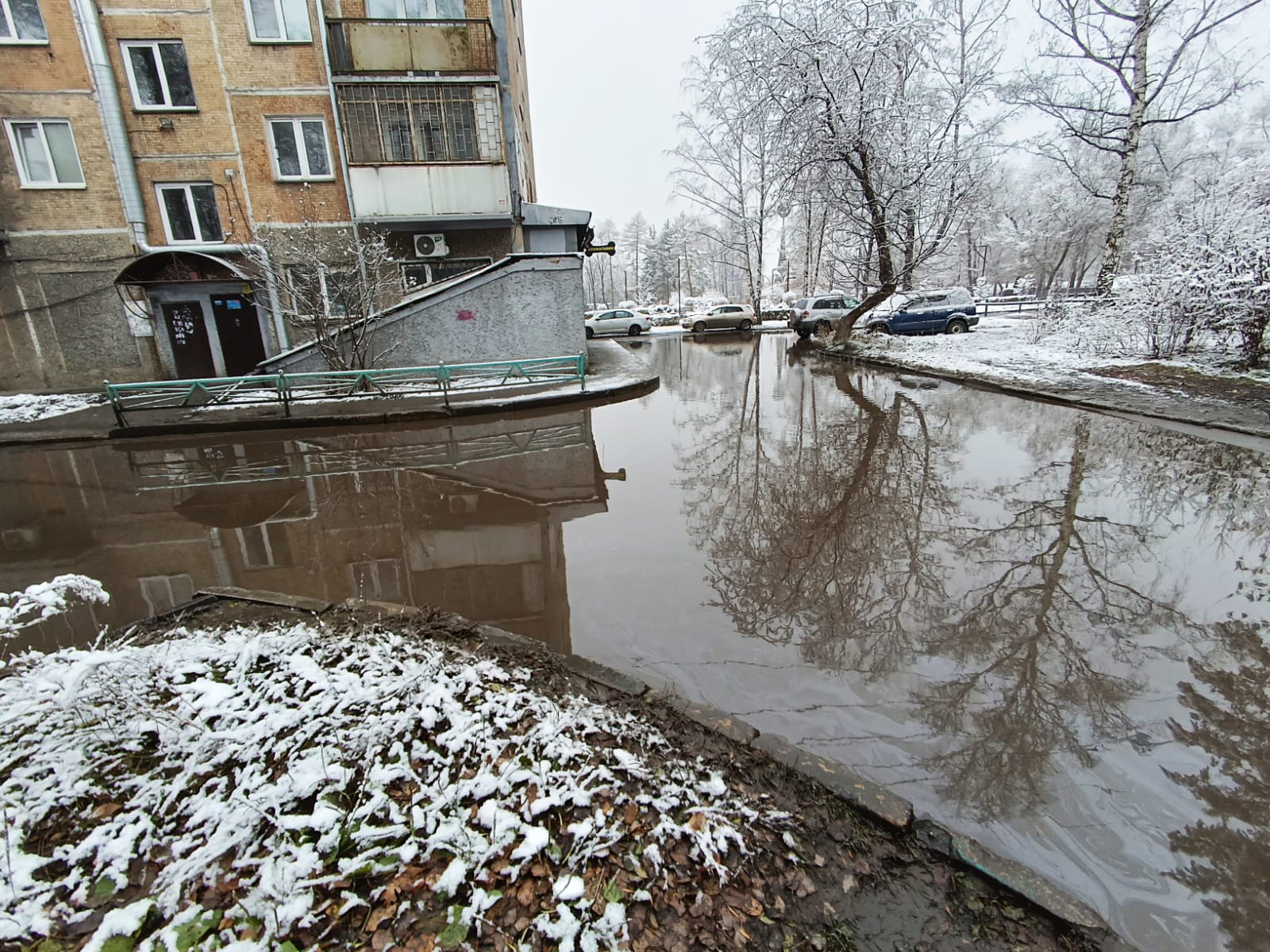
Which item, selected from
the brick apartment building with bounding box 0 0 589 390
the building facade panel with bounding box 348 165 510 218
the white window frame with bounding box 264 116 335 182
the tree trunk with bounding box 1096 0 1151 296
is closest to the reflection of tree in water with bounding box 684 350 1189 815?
the building facade panel with bounding box 348 165 510 218

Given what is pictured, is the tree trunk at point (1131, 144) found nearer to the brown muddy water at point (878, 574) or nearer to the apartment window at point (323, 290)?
the brown muddy water at point (878, 574)

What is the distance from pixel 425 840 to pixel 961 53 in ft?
88.8

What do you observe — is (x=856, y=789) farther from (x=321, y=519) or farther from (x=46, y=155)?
(x=46, y=155)

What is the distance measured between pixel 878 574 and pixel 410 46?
57.6ft

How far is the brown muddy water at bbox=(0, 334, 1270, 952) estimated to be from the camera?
263 cm

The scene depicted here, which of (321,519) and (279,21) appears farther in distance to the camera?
(279,21)

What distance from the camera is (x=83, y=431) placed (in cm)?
1062

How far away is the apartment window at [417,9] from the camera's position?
15164 millimetres

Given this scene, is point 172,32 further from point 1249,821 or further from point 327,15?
point 1249,821

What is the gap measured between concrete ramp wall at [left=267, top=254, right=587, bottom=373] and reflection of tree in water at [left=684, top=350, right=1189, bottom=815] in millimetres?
8358

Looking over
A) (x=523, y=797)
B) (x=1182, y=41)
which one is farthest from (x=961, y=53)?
(x=523, y=797)

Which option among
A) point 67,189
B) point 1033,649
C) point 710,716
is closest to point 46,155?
point 67,189

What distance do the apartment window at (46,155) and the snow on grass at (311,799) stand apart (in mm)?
18877

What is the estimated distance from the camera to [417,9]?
1533 centimetres
